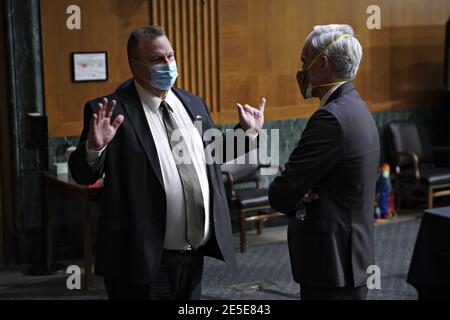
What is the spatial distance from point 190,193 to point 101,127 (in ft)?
1.60

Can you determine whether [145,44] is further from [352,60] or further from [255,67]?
[255,67]

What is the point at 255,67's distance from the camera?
7305 millimetres

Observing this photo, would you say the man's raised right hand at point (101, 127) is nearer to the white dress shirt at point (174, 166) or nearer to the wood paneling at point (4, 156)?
A: the white dress shirt at point (174, 166)

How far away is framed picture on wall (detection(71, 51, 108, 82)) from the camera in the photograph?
21.3 ft

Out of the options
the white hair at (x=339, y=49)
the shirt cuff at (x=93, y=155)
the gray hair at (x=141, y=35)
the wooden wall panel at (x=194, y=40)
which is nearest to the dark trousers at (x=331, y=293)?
the white hair at (x=339, y=49)

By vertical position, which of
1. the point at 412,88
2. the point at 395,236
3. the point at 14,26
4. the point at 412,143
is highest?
the point at 14,26

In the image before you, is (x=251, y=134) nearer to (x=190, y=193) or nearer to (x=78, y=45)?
(x=190, y=193)

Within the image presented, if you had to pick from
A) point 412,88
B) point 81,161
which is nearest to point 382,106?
point 412,88

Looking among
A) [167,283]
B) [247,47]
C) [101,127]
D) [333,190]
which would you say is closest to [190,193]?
[167,283]

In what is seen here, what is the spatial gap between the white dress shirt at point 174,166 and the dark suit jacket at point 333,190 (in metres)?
0.39

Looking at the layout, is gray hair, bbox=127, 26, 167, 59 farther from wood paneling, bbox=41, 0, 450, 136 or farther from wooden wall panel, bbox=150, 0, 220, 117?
wooden wall panel, bbox=150, 0, 220, 117

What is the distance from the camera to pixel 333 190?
3.06 m

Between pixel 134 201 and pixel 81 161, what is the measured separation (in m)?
0.26

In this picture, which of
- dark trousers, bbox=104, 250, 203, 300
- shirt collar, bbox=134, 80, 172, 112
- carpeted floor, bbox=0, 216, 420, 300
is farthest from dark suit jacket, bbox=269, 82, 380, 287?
carpeted floor, bbox=0, 216, 420, 300
